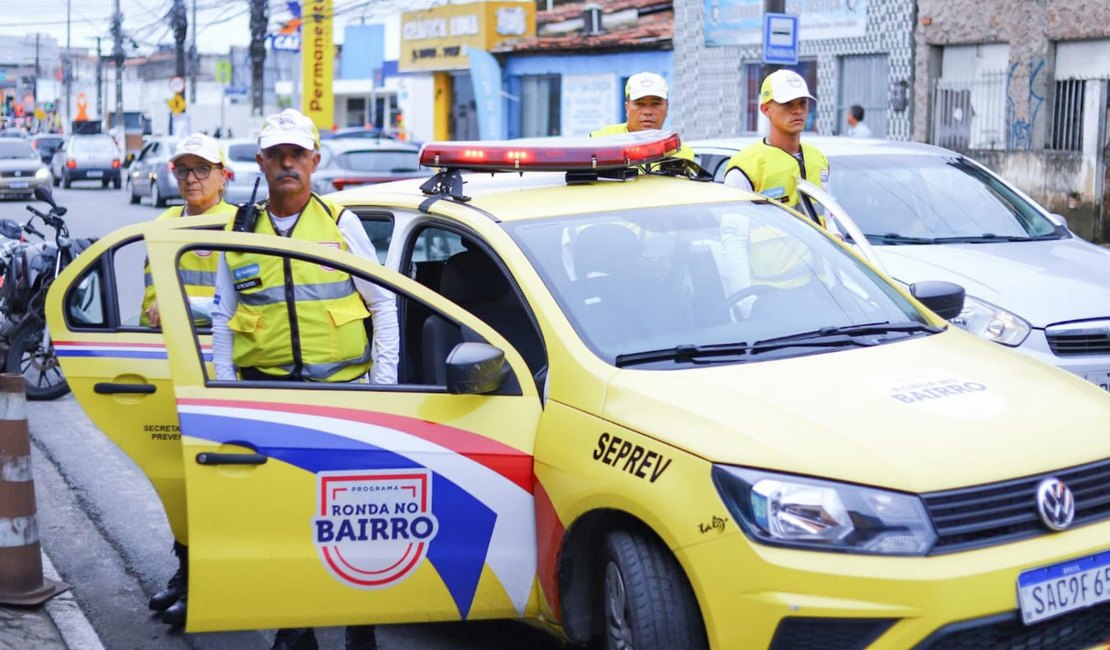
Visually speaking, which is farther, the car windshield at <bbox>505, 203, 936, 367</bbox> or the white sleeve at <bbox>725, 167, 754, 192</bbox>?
the white sleeve at <bbox>725, 167, 754, 192</bbox>

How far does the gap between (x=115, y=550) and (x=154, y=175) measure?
2607 cm

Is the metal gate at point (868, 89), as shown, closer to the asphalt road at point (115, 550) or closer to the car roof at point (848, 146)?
the car roof at point (848, 146)

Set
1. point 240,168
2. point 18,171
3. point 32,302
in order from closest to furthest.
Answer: point 32,302 → point 240,168 → point 18,171

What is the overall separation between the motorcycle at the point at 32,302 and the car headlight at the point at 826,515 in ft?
23.3

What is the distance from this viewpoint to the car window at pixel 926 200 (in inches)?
315

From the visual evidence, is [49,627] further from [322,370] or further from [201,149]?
[201,149]

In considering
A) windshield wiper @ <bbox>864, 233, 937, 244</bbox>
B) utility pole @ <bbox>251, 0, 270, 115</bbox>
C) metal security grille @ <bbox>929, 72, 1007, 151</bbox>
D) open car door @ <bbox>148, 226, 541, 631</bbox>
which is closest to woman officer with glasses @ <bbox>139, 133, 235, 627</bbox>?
open car door @ <bbox>148, 226, 541, 631</bbox>

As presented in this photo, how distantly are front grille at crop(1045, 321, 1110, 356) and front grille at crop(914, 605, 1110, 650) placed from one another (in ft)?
10.1

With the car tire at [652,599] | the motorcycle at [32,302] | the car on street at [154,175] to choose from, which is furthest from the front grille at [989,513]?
the car on street at [154,175]

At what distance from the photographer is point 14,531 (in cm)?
547

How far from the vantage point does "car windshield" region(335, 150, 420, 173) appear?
70.8 ft

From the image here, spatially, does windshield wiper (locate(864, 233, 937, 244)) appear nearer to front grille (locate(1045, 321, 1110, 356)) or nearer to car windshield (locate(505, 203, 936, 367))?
front grille (locate(1045, 321, 1110, 356))

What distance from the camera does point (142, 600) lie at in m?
5.67

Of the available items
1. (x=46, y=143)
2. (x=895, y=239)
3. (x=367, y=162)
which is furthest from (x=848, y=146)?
(x=46, y=143)
